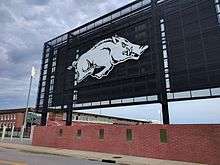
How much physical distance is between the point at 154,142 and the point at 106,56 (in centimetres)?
1032

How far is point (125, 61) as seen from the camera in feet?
77.3

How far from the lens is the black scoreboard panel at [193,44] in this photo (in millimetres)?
18312

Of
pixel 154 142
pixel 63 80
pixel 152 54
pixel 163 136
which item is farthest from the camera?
pixel 63 80

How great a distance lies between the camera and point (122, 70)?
77.8 ft

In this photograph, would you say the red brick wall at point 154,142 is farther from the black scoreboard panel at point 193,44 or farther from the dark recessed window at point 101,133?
the black scoreboard panel at point 193,44

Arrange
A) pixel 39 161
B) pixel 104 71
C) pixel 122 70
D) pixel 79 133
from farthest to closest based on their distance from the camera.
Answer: pixel 104 71 → pixel 79 133 → pixel 122 70 → pixel 39 161

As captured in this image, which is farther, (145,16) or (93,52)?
(93,52)

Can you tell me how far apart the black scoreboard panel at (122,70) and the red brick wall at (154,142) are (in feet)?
10.2

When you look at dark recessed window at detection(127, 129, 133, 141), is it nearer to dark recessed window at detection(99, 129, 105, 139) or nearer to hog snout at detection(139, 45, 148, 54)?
dark recessed window at detection(99, 129, 105, 139)

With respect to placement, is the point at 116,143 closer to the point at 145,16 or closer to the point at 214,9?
the point at 145,16

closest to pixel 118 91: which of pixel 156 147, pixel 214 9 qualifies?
pixel 156 147

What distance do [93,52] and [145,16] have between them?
703 cm

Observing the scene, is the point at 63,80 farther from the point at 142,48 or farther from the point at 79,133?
the point at 142,48

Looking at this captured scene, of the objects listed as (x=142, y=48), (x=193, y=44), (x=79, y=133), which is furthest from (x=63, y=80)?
(x=193, y=44)
